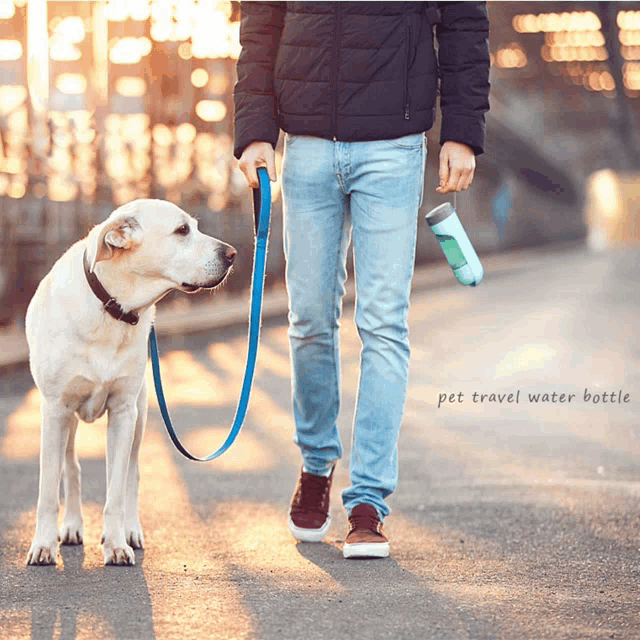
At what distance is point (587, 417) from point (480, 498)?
240 cm

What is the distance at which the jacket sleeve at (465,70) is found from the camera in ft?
12.3

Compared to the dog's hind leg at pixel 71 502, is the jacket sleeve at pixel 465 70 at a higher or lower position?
higher

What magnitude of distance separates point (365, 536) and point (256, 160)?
1.16 m

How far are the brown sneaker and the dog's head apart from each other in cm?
82

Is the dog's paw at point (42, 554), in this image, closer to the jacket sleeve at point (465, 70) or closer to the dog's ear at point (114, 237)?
the dog's ear at point (114, 237)

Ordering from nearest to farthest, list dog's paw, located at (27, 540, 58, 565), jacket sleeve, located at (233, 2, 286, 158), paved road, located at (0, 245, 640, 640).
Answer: paved road, located at (0, 245, 640, 640), dog's paw, located at (27, 540, 58, 565), jacket sleeve, located at (233, 2, 286, 158)

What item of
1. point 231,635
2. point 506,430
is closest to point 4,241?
point 506,430

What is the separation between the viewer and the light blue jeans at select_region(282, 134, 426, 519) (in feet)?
12.2

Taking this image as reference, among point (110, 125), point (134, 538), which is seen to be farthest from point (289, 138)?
point (110, 125)

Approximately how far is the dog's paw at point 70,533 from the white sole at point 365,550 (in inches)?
33.8

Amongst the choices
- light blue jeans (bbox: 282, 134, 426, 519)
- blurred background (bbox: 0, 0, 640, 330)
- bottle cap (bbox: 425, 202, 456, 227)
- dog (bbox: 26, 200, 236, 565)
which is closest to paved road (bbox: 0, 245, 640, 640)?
dog (bbox: 26, 200, 236, 565)

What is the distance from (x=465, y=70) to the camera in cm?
375

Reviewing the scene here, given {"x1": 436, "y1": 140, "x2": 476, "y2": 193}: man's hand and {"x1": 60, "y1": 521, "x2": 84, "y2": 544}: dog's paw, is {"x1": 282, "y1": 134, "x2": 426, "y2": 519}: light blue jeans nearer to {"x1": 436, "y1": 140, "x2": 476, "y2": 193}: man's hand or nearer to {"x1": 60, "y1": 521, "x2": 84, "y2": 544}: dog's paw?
{"x1": 436, "y1": 140, "x2": 476, "y2": 193}: man's hand

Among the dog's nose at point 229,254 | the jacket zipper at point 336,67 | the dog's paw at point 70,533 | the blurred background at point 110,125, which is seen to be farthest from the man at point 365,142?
the blurred background at point 110,125
